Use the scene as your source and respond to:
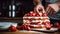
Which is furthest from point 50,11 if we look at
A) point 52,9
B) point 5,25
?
point 5,25

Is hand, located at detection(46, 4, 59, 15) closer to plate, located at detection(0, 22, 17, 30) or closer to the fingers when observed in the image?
the fingers

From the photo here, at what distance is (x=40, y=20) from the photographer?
1368 mm

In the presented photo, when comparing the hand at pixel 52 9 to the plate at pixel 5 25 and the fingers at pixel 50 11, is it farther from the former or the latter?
the plate at pixel 5 25

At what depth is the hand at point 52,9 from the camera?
1.48 m

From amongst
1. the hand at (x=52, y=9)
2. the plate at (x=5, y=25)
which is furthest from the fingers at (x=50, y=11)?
the plate at (x=5, y=25)

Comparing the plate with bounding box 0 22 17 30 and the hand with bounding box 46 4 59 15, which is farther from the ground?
the hand with bounding box 46 4 59 15

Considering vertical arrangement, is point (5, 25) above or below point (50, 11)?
below

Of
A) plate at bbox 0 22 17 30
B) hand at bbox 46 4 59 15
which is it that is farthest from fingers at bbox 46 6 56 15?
plate at bbox 0 22 17 30

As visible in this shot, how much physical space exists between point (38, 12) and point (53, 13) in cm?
15

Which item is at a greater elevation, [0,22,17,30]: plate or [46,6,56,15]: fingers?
[46,6,56,15]: fingers

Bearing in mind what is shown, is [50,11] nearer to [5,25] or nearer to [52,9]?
[52,9]

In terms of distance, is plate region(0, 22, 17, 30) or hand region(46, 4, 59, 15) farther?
hand region(46, 4, 59, 15)

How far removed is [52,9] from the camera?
4.89ft

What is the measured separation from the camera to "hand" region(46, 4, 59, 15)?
4.85 feet
